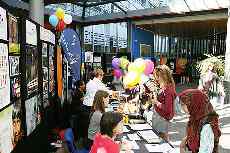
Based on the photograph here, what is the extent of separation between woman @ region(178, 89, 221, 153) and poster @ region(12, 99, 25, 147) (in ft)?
5.39

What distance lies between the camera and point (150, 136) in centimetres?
387

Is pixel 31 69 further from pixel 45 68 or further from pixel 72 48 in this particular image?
pixel 72 48

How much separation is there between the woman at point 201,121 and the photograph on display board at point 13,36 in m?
1.68

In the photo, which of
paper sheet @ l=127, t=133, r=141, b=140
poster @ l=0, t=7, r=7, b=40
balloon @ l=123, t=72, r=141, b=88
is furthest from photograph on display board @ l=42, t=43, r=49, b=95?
poster @ l=0, t=7, r=7, b=40

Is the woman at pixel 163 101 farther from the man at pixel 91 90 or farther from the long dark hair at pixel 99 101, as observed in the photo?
the man at pixel 91 90

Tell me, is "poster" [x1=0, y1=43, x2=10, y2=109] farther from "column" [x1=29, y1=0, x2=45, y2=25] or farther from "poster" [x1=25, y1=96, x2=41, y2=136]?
"column" [x1=29, y1=0, x2=45, y2=25]

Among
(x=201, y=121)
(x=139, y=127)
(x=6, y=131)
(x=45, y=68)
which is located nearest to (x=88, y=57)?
(x=45, y=68)

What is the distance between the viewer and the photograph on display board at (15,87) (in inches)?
133

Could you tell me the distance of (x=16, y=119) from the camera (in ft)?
11.6

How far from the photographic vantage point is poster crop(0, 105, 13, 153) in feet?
9.70

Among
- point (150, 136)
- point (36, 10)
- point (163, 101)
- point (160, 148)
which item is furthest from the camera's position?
point (36, 10)

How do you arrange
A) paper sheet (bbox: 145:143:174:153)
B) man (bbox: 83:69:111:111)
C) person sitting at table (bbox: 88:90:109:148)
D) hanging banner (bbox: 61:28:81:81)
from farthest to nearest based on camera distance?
hanging banner (bbox: 61:28:81:81) → man (bbox: 83:69:111:111) → person sitting at table (bbox: 88:90:109:148) → paper sheet (bbox: 145:143:174:153)

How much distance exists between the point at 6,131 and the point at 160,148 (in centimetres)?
144

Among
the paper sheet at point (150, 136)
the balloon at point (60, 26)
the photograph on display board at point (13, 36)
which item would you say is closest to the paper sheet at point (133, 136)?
the paper sheet at point (150, 136)
